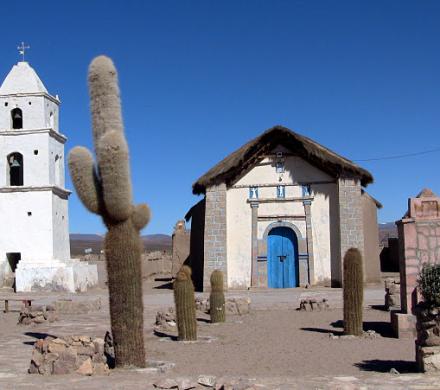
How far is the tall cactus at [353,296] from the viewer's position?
1188 cm

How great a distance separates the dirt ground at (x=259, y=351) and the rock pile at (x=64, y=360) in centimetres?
19

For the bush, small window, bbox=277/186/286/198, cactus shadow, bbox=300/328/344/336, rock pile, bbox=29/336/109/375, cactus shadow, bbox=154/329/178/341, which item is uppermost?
small window, bbox=277/186/286/198

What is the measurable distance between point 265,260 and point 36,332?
11783 mm

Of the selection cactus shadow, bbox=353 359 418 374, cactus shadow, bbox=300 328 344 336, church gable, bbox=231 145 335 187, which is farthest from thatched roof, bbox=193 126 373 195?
cactus shadow, bbox=353 359 418 374

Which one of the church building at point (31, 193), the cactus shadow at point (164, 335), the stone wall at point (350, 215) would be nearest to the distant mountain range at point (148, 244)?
the church building at point (31, 193)

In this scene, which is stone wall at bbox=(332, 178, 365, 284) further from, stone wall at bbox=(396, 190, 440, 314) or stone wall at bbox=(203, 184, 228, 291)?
stone wall at bbox=(396, 190, 440, 314)

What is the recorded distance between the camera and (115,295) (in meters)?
8.28

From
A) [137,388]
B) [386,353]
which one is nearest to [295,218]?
[386,353]

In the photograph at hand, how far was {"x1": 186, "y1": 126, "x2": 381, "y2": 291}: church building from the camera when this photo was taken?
910 inches

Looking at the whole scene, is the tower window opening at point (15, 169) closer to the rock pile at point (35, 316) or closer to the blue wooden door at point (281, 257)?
the blue wooden door at point (281, 257)

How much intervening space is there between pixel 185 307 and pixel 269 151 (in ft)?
43.6

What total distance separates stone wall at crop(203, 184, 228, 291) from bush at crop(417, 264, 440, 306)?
15.1 meters

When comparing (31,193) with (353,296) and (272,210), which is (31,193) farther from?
(353,296)

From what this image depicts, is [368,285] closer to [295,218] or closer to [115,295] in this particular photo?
[295,218]
